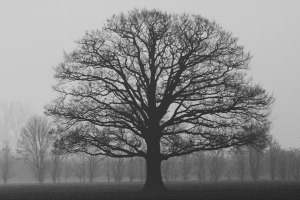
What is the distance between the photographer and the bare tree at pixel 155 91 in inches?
1124

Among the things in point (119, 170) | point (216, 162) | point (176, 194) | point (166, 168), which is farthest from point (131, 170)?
point (176, 194)

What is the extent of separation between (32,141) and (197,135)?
175ft

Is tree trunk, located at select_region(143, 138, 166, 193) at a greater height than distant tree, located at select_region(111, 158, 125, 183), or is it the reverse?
tree trunk, located at select_region(143, 138, 166, 193)

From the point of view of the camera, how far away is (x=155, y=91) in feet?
97.5

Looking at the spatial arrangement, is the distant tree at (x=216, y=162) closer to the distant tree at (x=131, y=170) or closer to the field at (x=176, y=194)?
the distant tree at (x=131, y=170)

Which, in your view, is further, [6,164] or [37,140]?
[6,164]

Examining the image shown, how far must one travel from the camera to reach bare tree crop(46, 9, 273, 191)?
28.5 m

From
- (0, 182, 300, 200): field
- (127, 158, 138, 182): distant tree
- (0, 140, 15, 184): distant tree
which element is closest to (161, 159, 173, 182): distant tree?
(127, 158, 138, 182): distant tree

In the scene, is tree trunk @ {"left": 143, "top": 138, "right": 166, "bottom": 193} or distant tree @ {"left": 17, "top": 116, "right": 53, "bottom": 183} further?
distant tree @ {"left": 17, "top": 116, "right": 53, "bottom": 183}

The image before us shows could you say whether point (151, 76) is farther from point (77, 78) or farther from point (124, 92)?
point (77, 78)

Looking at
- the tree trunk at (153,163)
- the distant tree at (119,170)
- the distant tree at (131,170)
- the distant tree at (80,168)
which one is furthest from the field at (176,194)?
the distant tree at (119,170)

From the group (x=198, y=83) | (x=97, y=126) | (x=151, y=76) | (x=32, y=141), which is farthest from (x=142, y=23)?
(x=32, y=141)

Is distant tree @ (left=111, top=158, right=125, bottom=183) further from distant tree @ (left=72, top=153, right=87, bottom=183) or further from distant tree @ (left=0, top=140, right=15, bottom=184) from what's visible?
distant tree @ (left=0, top=140, right=15, bottom=184)

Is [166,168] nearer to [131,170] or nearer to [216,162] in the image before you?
[131,170]
